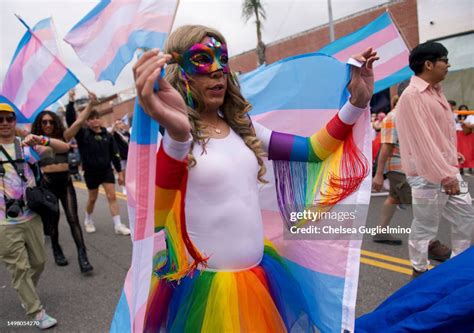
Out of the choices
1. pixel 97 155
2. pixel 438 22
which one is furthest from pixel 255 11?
pixel 97 155

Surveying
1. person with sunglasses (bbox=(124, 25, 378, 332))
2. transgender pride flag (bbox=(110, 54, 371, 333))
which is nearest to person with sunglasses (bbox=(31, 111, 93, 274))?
transgender pride flag (bbox=(110, 54, 371, 333))

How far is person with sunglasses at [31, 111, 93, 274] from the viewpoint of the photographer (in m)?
4.27

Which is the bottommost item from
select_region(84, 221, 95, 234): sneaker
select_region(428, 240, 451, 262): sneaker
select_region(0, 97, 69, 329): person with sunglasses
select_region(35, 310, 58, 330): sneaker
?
select_region(84, 221, 95, 234): sneaker

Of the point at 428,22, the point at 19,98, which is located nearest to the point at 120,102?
the point at 428,22

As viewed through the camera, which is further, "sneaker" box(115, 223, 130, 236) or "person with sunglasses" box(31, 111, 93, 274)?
"sneaker" box(115, 223, 130, 236)

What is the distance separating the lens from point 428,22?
48.5 ft

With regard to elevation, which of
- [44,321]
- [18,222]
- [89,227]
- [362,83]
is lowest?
[89,227]

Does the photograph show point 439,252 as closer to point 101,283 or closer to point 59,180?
point 101,283

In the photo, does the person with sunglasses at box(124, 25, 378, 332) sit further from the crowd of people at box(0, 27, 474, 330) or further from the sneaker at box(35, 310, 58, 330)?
the sneaker at box(35, 310, 58, 330)

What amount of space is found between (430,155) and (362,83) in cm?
157

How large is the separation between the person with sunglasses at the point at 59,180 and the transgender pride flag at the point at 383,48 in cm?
325

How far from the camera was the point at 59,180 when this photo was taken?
456cm

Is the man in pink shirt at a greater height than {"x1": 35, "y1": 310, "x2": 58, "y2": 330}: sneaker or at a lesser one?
greater

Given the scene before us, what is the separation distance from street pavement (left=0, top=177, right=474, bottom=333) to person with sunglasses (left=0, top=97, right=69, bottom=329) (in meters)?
0.28
